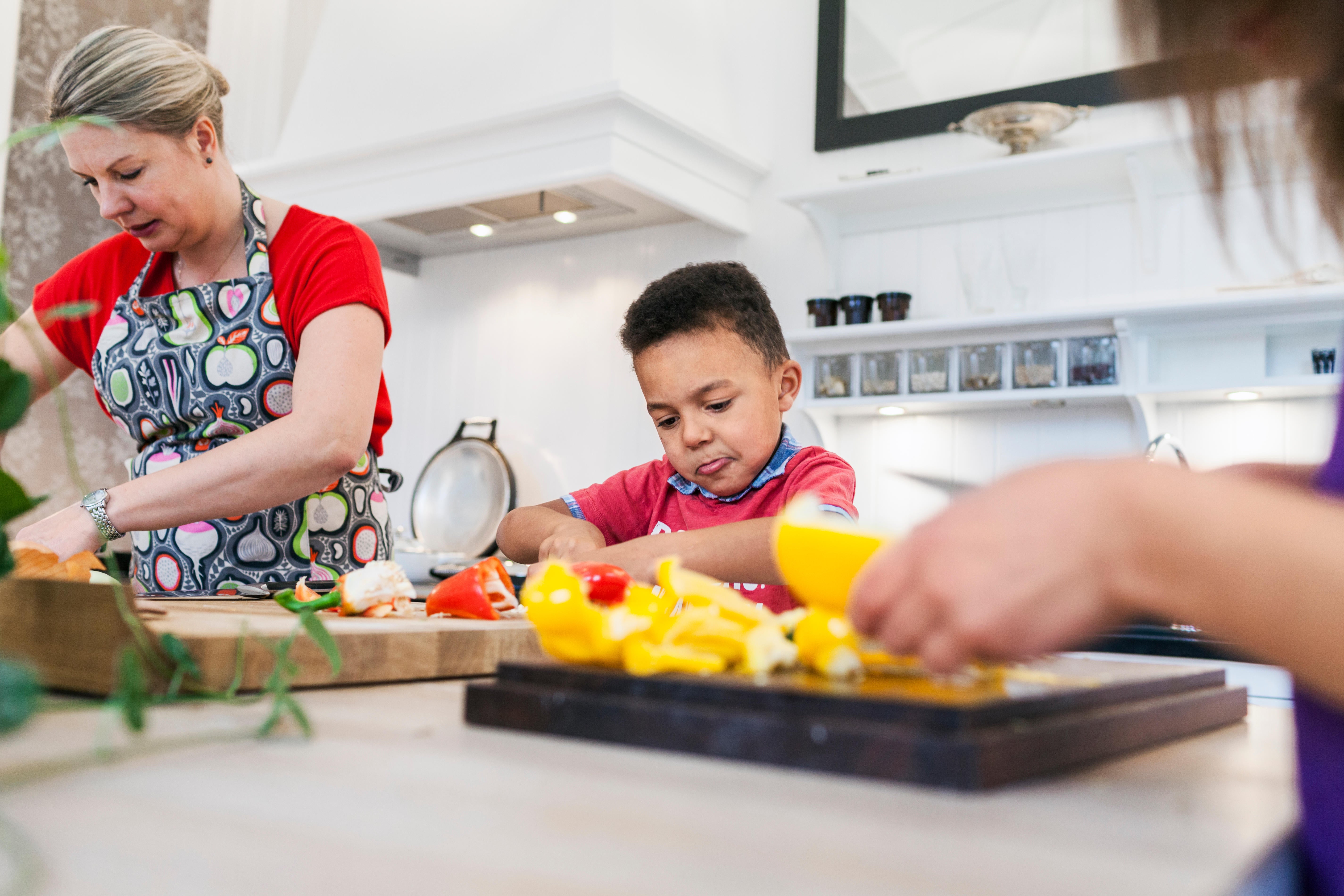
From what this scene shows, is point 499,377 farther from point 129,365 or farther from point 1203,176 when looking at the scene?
point 1203,176

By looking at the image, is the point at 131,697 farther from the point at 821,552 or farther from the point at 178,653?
the point at 821,552

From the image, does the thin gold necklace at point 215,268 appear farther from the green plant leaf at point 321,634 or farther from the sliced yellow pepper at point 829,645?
the sliced yellow pepper at point 829,645

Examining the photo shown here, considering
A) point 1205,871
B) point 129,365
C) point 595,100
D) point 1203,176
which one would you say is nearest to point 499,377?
point 595,100

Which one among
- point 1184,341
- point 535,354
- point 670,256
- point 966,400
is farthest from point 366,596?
point 535,354

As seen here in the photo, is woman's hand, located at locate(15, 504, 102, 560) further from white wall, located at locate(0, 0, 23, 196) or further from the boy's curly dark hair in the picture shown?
white wall, located at locate(0, 0, 23, 196)

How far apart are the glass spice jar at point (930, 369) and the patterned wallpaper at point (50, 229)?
7.41 ft

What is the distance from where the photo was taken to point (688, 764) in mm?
426

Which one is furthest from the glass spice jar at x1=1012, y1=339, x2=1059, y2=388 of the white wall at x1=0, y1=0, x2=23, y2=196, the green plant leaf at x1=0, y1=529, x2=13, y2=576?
the white wall at x1=0, y1=0, x2=23, y2=196

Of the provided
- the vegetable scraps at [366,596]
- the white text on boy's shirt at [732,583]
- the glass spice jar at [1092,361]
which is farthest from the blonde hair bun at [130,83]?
the glass spice jar at [1092,361]

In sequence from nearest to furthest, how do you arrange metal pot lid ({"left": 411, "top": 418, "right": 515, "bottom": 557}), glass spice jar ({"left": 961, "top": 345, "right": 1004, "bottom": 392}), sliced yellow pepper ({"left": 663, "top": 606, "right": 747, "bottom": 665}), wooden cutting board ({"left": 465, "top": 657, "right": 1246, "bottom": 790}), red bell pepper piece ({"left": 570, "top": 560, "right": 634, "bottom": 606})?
wooden cutting board ({"left": 465, "top": 657, "right": 1246, "bottom": 790}), sliced yellow pepper ({"left": 663, "top": 606, "right": 747, "bottom": 665}), red bell pepper piece ({"left": 570, "top": 560, "right": 634, "bottom": 606}), glass spice jar ({"left": 961, "top": 345, "right": 1004, "bottom": 392}), metal pot lid ({"left": 411, "top": 418, "right": 515, "bottom": 557})

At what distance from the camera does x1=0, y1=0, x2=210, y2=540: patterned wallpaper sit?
2.92 meters

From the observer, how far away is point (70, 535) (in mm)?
1088

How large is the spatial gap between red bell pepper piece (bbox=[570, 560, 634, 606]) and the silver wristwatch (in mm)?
667

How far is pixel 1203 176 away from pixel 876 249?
2.20 meters
